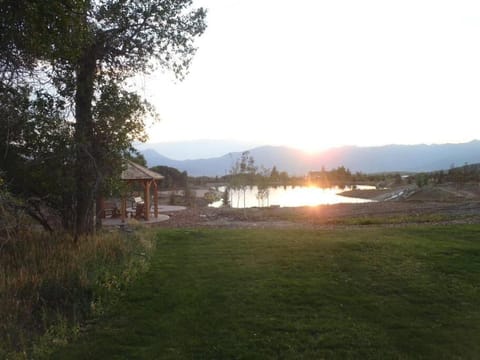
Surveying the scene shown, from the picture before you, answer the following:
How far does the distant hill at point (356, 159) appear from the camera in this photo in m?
146

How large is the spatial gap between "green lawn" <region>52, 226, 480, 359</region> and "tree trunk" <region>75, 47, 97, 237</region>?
158 cm

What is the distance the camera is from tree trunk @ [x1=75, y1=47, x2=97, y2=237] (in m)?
6.00

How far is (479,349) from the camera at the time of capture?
127 inches

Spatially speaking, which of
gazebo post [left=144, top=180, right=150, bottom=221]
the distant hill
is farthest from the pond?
the distant hill

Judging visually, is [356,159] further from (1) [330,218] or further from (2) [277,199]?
(1) [330,218]

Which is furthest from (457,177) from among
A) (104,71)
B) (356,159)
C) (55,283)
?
(356,159)

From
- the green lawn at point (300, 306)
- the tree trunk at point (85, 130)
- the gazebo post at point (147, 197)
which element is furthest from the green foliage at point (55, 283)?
the gazebo post at point (147, 197)

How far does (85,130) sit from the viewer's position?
239 inches

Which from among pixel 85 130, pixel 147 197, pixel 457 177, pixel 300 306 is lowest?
pixel 300 306

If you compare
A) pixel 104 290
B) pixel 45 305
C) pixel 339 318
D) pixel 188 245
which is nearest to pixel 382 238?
pixel 188 245

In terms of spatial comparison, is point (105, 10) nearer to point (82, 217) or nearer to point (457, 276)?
point (82, 217)

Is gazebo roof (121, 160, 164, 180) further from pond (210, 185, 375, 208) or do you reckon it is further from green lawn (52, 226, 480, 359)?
pond (210, 185, 375, 208)

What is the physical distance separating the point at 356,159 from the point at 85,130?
163m

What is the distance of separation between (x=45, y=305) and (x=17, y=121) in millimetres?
2692
